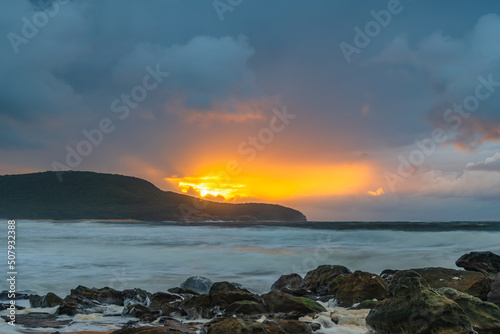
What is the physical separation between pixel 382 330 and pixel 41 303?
6894 millimetres

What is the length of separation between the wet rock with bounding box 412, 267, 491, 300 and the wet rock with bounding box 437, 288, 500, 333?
3008mm

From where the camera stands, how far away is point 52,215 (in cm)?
13325

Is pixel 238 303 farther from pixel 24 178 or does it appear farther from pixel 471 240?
pixel 24 178

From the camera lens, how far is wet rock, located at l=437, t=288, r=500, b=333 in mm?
5840

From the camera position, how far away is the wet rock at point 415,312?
17.4ft

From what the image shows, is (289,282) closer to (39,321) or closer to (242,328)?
(39,321)

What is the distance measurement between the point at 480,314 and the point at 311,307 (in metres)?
2.84

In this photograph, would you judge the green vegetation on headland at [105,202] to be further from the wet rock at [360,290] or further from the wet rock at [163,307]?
the wet rock at [360,290]

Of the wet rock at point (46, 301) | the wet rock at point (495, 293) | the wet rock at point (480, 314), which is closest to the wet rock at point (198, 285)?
the wet rock at point (46, 301)

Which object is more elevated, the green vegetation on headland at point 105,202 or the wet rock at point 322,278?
the green vegetation on headland at point 105,202

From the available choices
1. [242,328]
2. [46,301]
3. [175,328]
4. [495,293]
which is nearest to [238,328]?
[242,328]

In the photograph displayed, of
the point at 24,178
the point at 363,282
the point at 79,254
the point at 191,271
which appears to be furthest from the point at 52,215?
the point at 363,282

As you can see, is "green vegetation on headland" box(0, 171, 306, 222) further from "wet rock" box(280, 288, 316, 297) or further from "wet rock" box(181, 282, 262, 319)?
"wet rock" box(181, 282, 262, 319)

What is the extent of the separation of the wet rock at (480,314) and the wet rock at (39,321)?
634 cm
